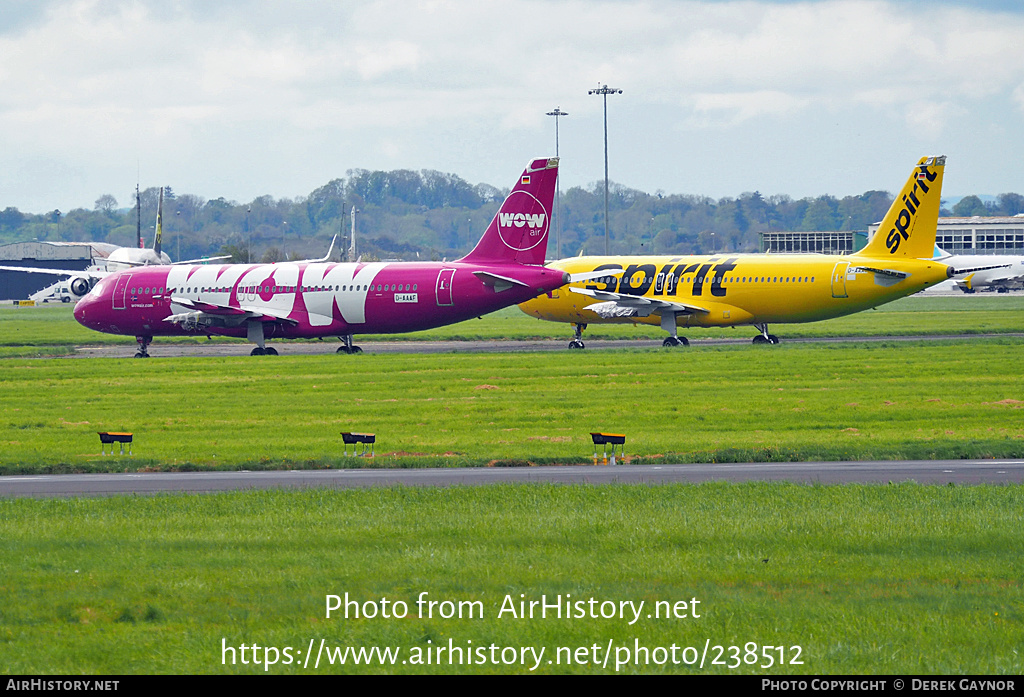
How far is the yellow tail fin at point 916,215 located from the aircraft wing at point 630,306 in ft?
31.2

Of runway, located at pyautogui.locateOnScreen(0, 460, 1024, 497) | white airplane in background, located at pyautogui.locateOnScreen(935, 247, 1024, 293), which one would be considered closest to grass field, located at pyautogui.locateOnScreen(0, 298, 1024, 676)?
runway, located at pyautogui.locateOnScreen(0, 460, 1024, 497)

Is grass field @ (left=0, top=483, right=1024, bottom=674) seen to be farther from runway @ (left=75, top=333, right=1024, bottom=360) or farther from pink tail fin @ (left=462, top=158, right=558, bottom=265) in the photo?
runway @ (left=75, top=333, right=1024, bottom=360)

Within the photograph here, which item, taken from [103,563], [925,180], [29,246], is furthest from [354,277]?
[29,246]

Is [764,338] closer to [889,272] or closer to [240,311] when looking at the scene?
[889,272]

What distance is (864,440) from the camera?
28688 millimetres

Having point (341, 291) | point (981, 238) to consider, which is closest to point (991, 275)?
point (981, 238)

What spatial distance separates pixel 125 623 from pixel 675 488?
1058 cm

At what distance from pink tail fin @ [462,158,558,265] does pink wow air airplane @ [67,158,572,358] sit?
0.05m

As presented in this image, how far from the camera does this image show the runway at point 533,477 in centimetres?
2227

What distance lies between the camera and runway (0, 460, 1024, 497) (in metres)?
22.3

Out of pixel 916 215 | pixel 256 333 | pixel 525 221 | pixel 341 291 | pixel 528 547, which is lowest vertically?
pixel 528 547

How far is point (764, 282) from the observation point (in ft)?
195

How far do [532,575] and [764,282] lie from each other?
47.4 metres
